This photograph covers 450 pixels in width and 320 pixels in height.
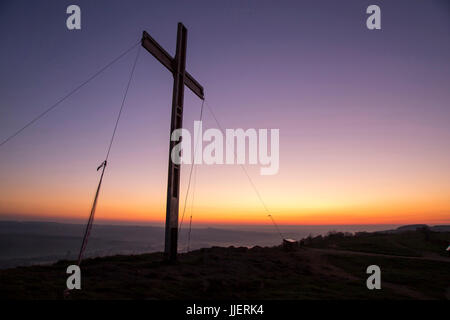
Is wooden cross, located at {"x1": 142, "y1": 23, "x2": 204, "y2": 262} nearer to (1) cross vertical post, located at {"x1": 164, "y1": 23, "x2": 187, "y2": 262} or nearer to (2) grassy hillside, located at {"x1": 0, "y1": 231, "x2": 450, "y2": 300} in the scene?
(1) cross vertical post, located at {"x1": 164, "y1": 23, "x2": 187, "y2": 262}

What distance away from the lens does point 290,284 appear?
1112 centimetres

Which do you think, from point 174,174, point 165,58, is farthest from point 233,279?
point 165,58

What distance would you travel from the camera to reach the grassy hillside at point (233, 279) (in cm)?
844

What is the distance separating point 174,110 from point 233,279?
7.14 meters

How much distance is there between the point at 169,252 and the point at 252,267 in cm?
367

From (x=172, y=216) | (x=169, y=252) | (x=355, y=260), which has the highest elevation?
(x=172, y=216)

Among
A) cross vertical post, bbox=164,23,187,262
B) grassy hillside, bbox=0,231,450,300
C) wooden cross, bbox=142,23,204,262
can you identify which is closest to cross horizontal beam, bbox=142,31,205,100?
wooden cross, bbox=142,23,204,262

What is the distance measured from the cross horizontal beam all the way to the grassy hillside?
8.31m

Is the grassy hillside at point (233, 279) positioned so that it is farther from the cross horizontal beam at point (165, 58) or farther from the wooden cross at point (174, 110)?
the cross horizontal beam at point (165, 58)

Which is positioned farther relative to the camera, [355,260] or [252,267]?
[355,260]

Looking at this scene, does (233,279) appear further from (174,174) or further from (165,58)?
(165,58)

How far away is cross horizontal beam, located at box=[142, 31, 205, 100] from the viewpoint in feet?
40.1
